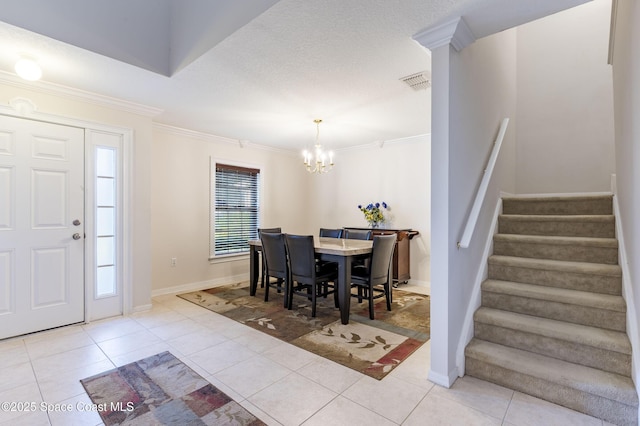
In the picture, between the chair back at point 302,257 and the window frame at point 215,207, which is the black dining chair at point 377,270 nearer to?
the chair back at point 302,257

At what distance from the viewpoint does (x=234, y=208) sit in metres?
5.20

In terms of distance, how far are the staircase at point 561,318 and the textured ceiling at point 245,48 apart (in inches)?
70.2

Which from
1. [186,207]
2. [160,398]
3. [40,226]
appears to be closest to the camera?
[160,398]

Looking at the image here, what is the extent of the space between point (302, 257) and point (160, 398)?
181cm

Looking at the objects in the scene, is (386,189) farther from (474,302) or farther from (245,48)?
(245,48)

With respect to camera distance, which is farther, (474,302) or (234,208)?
(234,208)

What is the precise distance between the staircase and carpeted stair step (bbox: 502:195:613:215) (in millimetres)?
12

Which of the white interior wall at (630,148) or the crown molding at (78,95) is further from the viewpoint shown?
the crown molding at (78,95)

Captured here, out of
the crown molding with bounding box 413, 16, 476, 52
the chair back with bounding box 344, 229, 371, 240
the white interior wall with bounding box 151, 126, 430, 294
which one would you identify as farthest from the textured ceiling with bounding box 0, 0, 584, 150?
the chair back with bounding box 344, 229, 371, 240

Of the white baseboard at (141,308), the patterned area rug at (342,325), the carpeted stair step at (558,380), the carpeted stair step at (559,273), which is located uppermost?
the carpeted stair step at (559,273)

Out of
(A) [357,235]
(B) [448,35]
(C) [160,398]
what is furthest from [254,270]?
(B) [448,35]

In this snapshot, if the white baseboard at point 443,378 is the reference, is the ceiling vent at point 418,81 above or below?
above

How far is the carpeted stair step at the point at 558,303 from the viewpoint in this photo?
2023 mm

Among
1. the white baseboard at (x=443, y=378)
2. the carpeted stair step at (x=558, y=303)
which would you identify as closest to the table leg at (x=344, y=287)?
the white baseboard at (x=443, y=378)
